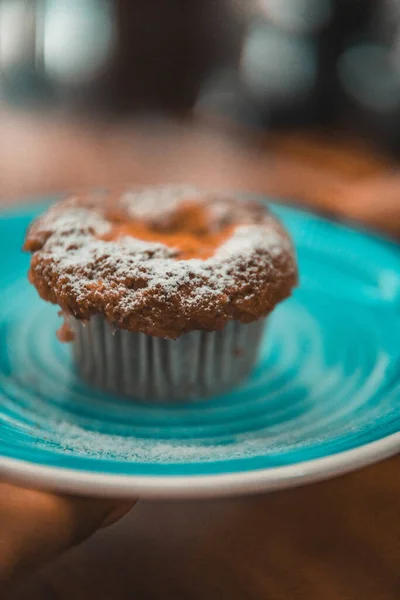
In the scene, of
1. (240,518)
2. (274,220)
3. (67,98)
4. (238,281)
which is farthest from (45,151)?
(240,518)

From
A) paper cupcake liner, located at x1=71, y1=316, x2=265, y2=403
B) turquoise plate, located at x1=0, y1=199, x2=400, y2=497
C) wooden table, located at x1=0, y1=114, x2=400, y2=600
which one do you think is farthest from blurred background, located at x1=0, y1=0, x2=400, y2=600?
paper cupcake liner, located at x1=71, y1=316, x2=265, y2=403

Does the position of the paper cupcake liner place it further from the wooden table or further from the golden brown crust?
the wooden table

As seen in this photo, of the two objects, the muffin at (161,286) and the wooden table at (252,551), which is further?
the muffin at (161,286)

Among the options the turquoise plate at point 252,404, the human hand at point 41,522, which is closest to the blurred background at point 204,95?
the turquoise plate at point 252,404

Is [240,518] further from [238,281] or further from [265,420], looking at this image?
[238,281]

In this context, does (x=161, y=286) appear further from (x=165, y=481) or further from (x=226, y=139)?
(x=226, y=139)

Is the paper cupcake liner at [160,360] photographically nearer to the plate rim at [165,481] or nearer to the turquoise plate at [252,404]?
the turquoise plate at [252,404]
